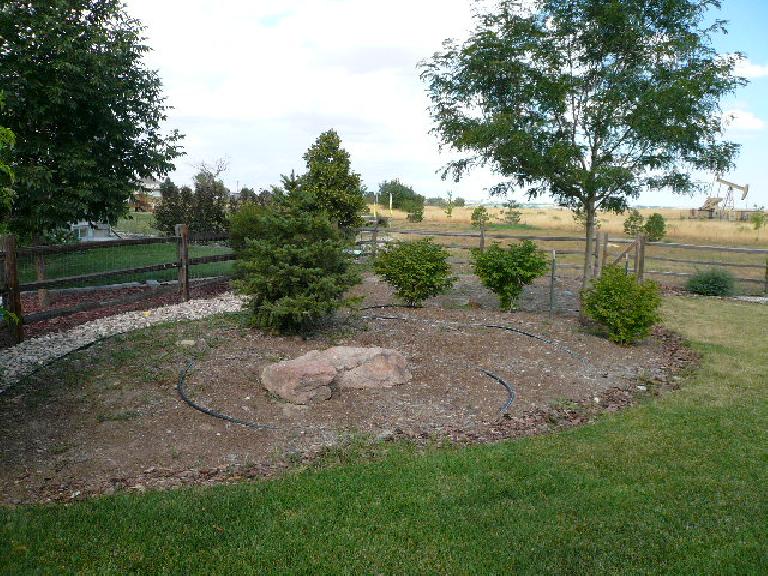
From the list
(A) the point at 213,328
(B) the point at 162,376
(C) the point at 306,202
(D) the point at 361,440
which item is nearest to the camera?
(D) the point at 361,440

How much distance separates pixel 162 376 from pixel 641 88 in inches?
317

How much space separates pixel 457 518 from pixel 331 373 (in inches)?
103

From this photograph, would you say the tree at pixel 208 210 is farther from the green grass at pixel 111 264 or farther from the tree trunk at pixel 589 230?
the tree trunk at pixel 589 230

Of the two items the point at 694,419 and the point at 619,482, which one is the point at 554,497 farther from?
the point at 694,419

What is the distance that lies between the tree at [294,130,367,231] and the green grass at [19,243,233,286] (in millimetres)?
3463

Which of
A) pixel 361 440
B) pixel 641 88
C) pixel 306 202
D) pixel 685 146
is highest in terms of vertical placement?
pixel 641 88

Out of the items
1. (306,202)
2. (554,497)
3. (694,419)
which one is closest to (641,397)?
(694,419)

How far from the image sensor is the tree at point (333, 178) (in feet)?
58.5

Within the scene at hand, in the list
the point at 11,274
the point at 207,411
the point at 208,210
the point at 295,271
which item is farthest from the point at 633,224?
the point at 207,411

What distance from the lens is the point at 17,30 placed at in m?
10.2

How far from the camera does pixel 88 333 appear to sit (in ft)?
29.3

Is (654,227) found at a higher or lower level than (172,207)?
lower

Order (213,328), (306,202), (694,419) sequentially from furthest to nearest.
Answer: (213,328), (306,202), (694,419)

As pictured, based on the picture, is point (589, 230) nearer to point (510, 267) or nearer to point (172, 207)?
point (510, 267)
